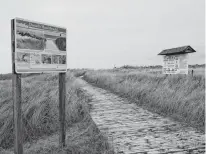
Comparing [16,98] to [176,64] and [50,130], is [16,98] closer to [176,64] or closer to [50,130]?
[50,130]

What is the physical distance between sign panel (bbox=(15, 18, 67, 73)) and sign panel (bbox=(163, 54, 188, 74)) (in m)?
11.9

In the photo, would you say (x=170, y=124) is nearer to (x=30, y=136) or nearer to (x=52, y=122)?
(x=52, y=122)

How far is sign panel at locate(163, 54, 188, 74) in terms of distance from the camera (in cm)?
1350

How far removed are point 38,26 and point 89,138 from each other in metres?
2.35

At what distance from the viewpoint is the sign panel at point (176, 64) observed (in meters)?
13.5

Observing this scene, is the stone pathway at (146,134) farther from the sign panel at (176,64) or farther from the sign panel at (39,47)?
the sign panel at (176,64)

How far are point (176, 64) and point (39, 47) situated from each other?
42.1ft

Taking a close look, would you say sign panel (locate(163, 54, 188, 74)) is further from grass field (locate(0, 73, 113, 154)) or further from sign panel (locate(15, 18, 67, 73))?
sign panel (locate(15, 18, 67, 73))

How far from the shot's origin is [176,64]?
14.0 m

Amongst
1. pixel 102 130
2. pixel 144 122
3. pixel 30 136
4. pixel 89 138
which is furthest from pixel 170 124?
pixel 30 136

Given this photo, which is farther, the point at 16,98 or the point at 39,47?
the point at 39,47

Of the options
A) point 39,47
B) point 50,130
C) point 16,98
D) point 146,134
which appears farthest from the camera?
point 50,130

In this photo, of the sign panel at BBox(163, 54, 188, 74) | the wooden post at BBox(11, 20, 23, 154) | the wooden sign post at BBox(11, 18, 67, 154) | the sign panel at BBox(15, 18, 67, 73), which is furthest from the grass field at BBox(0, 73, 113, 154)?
the sign panel at BBox(163, 54, 188, 74)

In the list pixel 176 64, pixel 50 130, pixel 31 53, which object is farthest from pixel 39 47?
pixel 176 64
